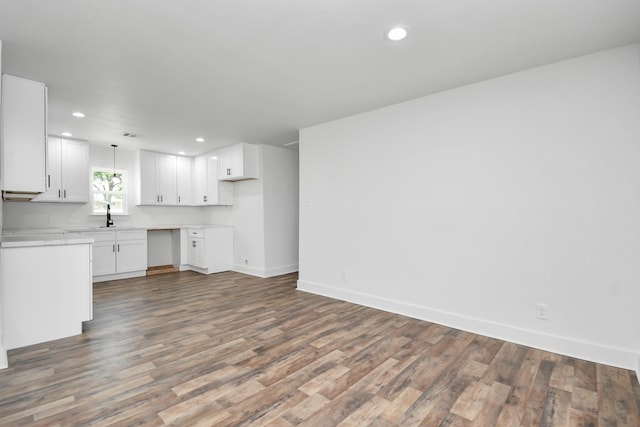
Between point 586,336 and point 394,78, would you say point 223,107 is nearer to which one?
point 394,78

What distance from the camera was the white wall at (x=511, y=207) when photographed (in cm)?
240

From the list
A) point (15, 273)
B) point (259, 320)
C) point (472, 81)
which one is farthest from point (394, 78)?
point (15, 273)

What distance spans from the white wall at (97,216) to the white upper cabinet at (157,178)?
0.30 metres

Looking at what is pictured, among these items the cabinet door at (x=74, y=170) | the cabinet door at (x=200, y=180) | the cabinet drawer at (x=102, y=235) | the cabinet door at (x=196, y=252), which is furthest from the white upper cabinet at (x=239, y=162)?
the cabinet door at (x=74, y=170)

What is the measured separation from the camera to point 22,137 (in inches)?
108

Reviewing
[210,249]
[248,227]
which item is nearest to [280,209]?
[248,227]

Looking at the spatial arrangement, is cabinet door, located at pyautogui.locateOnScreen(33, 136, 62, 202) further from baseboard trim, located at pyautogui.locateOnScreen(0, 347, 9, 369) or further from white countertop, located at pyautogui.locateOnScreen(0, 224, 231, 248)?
baseboard trim, located at pyautogui.locateOnScreen(0, 347, 9, 369)

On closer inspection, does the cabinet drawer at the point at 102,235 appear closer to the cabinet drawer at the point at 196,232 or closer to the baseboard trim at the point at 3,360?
the cabinet drawer at the point at 196,232

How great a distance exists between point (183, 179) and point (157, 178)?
1.74ft

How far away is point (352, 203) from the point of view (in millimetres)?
4086

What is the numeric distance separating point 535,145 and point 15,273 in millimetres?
4809

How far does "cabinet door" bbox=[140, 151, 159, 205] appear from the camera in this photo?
19.8 ft

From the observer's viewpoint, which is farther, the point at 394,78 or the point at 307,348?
the point at 394,78

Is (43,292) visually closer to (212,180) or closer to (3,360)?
(3,360)
